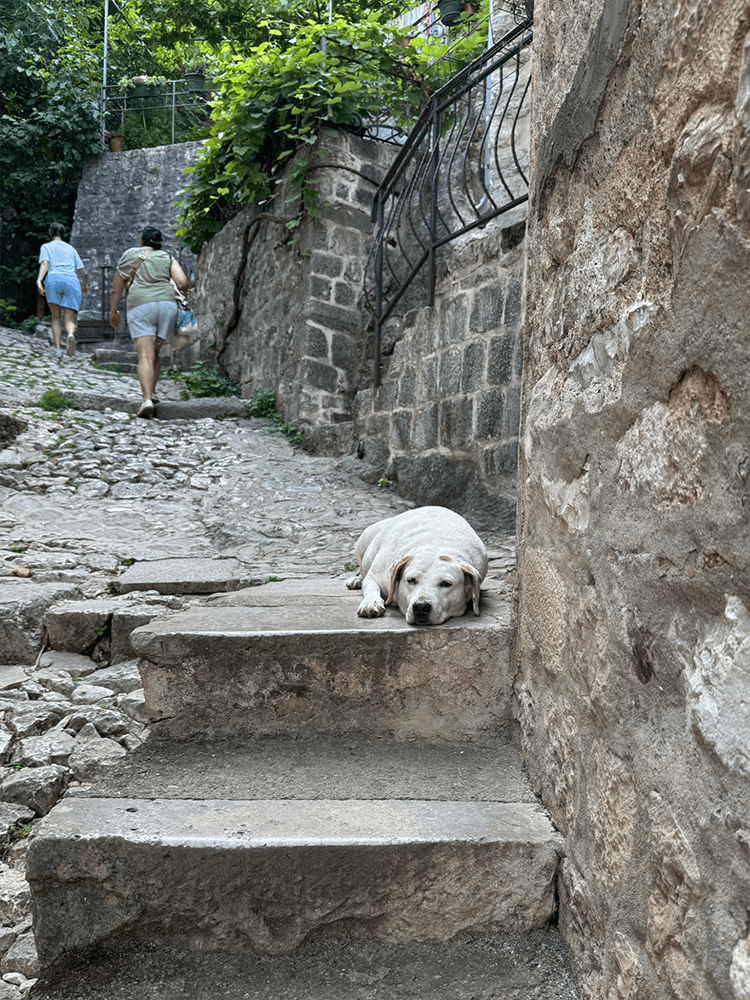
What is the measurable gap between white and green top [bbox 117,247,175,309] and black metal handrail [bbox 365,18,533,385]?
2.02 meters

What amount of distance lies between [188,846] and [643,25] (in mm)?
1620

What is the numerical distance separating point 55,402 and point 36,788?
5.88 meters

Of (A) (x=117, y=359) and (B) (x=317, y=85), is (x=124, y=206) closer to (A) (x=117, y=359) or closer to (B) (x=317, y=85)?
(A) (x=117, y=359)

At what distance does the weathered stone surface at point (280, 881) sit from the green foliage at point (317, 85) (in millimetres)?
6655

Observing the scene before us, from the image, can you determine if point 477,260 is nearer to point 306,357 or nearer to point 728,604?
point 306,357

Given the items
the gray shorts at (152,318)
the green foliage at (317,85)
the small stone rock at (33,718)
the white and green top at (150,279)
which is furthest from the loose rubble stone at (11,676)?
the green foliage at (317,85)

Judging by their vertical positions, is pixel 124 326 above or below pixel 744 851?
above

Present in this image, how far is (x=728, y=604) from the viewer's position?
34.8 inches

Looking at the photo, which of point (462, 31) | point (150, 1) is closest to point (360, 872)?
point (462, 31)

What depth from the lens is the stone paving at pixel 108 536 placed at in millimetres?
2180

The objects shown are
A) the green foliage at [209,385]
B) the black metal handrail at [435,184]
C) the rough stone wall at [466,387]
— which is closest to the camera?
the rough stone wall at [466,387]

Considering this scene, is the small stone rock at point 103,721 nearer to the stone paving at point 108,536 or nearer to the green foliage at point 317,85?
the stone paving at point 108,536

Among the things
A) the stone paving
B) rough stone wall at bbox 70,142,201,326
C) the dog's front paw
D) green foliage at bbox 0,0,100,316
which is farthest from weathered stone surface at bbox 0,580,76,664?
green foliage at bbox 0,0,100,316

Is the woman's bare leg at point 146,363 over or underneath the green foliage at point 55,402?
over
